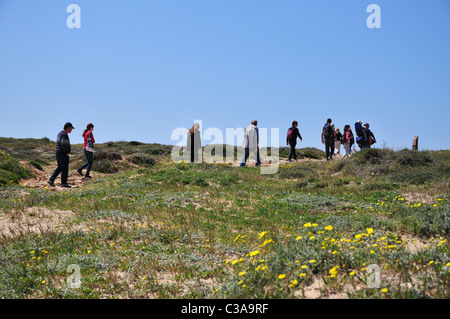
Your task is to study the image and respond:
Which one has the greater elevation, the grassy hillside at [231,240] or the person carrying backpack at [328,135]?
the person carrying backpack at [328,135]

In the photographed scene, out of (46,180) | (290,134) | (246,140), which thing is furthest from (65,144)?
(290,134)

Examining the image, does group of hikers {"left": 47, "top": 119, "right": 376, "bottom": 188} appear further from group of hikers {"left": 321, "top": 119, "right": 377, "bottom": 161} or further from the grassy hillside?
the grassy hillside

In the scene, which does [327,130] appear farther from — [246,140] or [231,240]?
[231,240]

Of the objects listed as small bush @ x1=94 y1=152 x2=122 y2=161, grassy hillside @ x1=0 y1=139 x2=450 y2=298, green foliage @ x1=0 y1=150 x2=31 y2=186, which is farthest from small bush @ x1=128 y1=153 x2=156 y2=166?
grassy hillside @ x1=0 y1=139 x2=450 y2=298

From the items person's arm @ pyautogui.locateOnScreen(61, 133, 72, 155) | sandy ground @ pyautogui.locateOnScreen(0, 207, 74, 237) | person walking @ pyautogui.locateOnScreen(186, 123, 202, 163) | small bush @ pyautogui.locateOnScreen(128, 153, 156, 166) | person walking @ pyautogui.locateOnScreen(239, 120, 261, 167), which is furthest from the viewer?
small bush @ pyautogui.locateOnScreen(128, 153, 156, 166)

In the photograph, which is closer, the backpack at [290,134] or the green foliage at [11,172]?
the green foliage at [11,172]

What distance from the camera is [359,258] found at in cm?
477

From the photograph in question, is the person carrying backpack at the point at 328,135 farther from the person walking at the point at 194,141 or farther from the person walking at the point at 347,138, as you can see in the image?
the person walking at the point at 194,141

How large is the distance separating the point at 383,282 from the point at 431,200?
6.49 meters

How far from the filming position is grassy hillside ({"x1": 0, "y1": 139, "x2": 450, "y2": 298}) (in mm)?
4477

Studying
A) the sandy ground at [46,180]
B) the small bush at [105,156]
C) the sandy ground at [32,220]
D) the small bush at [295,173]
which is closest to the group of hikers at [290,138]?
the small bush at [295,173]

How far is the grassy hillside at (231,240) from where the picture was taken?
4.48 m

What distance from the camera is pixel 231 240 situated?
7.09m

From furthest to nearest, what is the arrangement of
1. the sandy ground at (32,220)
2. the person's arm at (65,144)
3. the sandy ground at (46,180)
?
the sandy ground at (46,180) → the person's arm at (65,144) → the sandy ground at (32,220)
